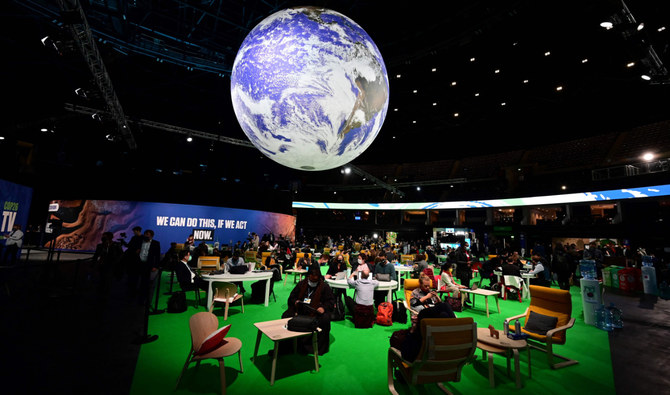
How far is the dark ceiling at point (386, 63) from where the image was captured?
26.6 ft

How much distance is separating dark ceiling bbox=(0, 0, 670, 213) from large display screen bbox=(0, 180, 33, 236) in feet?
2.56

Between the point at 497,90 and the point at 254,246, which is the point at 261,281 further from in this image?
the point at 497,90

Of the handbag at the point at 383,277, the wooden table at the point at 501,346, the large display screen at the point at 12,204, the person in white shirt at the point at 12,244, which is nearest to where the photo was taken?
the wooden table at the point at 501,346

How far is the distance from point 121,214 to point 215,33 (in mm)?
13387

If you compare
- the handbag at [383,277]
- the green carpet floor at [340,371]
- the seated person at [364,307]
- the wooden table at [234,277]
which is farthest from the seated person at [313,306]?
the handbag at [383,277]

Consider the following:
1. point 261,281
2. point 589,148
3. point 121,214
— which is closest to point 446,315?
point 261,281

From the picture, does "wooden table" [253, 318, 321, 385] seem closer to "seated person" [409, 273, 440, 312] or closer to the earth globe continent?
"seated person" [409, 273, 440, 312]

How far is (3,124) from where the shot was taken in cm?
1239

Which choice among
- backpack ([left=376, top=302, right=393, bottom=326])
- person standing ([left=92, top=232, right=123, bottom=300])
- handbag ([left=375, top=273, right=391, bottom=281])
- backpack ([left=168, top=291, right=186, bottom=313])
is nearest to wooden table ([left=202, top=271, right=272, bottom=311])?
backpack ([left=168, top=291, right=186, bottom=313])

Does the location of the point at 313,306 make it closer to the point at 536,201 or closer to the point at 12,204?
the point at 12,204

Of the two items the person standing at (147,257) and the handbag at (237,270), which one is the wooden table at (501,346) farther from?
the person standing at (147,257)

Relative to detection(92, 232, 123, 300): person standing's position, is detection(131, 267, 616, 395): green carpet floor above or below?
below

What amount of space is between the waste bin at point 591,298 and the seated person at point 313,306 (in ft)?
19.9

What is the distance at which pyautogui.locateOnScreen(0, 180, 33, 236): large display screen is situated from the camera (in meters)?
10.2
